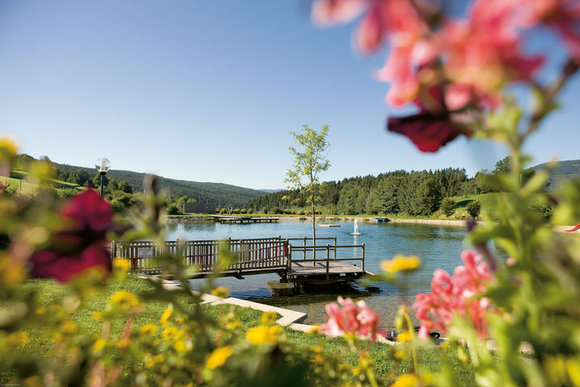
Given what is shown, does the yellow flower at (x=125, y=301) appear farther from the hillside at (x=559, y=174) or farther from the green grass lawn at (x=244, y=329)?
the green grass lawn at (x=244, y=329)

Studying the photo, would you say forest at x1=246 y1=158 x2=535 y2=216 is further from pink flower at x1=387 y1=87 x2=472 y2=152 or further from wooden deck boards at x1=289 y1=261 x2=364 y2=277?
pink flower at x1=387 y1=87 x2=472 y2=152

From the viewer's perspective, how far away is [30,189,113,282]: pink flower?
19.3 inches

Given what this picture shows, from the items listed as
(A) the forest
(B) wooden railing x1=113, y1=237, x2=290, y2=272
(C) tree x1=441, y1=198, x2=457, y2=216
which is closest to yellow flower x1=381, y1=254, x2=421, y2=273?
(B) wooden railing x1=113, y1=237, x2=290, y2=272

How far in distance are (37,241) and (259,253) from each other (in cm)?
1176

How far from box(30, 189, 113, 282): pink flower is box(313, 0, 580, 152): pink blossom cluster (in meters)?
0.49

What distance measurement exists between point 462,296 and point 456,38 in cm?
79

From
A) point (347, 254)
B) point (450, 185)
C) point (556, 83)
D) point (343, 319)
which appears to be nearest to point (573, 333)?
point (556, 83)

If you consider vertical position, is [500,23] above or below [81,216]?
above

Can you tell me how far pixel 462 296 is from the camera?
0.90 meters

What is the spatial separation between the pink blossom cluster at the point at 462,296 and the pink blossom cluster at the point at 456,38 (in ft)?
1.94

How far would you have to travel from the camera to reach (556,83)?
0.41m

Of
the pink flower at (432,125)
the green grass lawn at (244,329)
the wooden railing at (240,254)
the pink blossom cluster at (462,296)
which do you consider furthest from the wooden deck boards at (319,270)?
the pink flower at (432,125)

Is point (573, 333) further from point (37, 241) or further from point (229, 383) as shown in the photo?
point (37, 241)

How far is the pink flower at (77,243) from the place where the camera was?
49 centimetres
